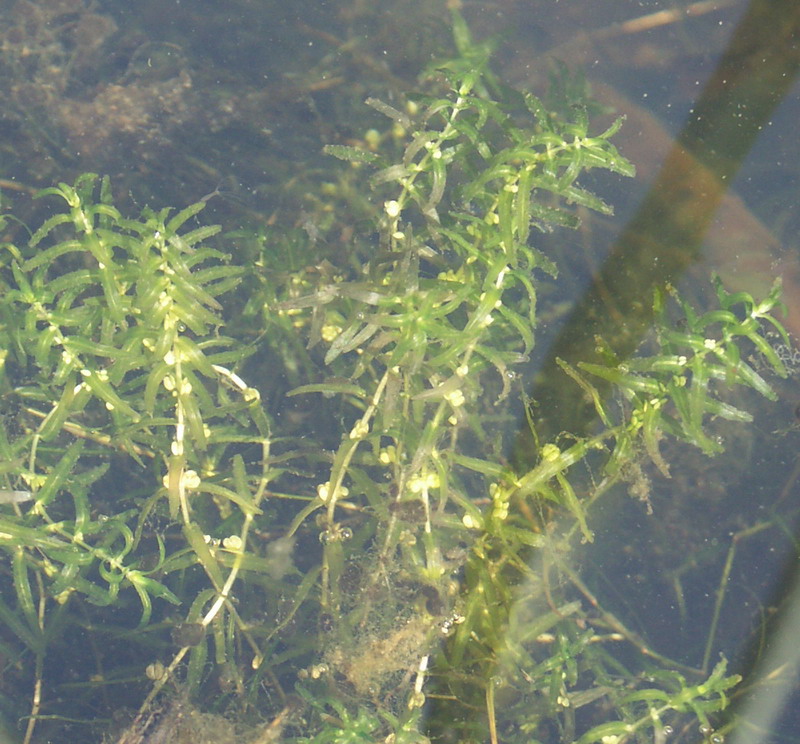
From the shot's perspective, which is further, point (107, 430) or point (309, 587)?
point (107, 430)

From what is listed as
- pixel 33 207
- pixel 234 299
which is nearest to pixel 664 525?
pixel 234 299

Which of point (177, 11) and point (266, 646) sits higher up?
point (177, 11)

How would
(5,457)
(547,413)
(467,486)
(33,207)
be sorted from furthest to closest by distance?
(33,207) → (467,486) → (547,413) → (5,457)

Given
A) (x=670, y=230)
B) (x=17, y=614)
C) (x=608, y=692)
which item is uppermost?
(x=670, y=230)

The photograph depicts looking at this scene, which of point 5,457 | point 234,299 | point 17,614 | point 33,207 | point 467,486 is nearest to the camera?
point 5,457

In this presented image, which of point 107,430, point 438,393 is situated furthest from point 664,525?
point 107,430

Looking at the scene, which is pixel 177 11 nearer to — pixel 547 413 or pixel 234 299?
pixel 234 299
